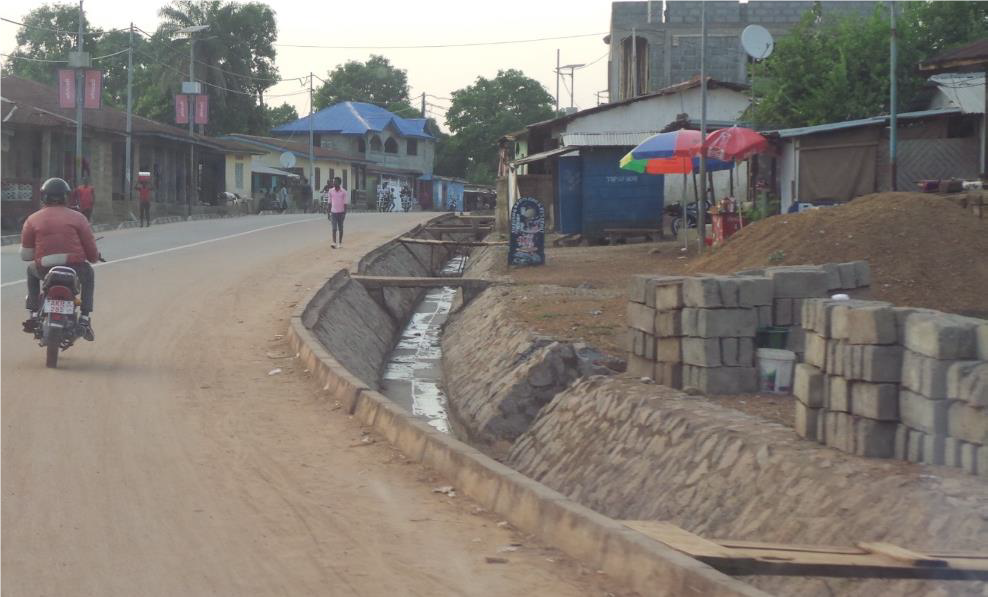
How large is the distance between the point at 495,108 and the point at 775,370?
70.0 m

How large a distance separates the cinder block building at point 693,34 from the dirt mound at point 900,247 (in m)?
25.3

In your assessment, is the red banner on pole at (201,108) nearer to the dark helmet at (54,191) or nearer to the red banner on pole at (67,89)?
the red banner on pole at (67,89)

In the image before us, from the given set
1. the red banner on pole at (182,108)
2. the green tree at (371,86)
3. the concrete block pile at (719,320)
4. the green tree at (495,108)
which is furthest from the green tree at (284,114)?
the concrete block pile at (719,320)

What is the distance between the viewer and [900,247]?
14242 mm

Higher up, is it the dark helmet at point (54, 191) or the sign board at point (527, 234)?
the dark helmet at point (54, 191)

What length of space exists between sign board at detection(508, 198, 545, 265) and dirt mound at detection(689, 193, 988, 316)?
6552mm

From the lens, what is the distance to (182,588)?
15.3ft

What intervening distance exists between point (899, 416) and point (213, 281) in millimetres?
13259

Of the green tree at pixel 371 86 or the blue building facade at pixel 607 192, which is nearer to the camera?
the blue building facade at pixel 607 192

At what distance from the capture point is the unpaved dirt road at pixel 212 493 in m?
4.88

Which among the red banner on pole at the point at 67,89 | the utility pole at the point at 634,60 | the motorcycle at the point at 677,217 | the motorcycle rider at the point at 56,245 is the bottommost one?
the motorcycle rider at the point at 56,245

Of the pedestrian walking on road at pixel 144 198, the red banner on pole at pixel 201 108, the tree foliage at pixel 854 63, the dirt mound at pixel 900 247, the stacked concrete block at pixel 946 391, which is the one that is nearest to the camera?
the stacked concrete block at pixel 946 391

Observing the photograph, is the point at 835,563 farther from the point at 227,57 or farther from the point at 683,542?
the point at 227,57

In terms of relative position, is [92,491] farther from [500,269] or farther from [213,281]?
[500,269]
